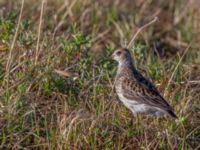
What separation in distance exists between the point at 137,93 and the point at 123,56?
61cm

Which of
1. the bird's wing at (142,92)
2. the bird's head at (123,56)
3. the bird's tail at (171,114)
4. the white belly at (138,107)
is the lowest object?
the bird's tail at (171,114)

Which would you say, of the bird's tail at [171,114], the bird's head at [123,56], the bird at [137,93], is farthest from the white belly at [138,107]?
the bird's head at [123,56]

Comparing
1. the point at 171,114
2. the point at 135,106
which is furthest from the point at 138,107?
the point at 171,114

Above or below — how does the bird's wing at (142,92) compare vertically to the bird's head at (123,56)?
below

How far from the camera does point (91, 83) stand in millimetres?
7812

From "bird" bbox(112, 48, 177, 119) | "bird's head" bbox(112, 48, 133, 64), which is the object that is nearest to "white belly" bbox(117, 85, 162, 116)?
"bird" bbox(112, 48, 177, 119)

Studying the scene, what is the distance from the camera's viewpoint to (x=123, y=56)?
26.5ft

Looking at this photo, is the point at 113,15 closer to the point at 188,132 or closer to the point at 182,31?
the point at 182,31

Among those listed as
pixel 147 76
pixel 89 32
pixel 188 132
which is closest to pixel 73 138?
pixel 188 132

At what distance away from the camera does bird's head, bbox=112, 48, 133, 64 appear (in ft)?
26.4

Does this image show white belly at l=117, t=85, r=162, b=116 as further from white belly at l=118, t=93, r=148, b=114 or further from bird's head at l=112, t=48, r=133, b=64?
bird's head at l=112, t=48, r=133, b=64

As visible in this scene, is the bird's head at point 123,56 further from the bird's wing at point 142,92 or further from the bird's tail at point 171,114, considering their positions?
the bird's tail at point 171,114

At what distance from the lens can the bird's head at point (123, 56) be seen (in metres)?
8.05

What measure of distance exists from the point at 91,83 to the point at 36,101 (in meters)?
0.59
